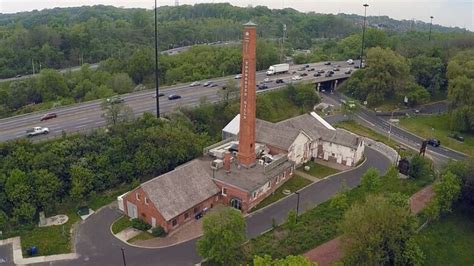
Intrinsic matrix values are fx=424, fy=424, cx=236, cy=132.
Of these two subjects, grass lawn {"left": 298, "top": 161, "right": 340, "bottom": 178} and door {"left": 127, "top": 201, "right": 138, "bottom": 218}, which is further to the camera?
grass lawn {"left": 298, "top": 161, "right": 340, "bottom": 178}

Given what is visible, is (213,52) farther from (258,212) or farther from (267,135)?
(258,212)

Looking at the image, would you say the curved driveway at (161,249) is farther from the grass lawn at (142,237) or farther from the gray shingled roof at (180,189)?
the gray shingled roof at (180,189)

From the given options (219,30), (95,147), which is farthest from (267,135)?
(219,30)

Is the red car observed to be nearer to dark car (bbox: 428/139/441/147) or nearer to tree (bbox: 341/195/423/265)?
tree (bbox: 341/195/423/265)

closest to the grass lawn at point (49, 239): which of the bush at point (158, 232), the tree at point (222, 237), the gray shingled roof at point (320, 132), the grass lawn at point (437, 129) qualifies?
the bush at point (158, 232)

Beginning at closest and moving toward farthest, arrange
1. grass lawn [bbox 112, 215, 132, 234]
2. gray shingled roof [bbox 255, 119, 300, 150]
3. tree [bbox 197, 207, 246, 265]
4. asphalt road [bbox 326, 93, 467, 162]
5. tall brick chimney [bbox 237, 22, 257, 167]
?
tree [bbox 197, 207, 246, 265]
grass lawn [bbox 112, 215, 132, 234]
tall brick chimney [bbox 237, 22, 257, 167]
gray shingled roof [bbox 255, 119, 300, 150]
asphalt road [bbox 326, 93, 467, 162]

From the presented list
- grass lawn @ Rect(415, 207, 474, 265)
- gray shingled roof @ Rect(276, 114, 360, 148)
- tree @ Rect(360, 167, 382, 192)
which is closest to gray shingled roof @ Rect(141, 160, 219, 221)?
gray shingled roof @ Rect(276, 114, 360, 148)

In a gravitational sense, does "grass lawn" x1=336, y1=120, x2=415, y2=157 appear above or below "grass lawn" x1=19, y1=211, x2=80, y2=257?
above
